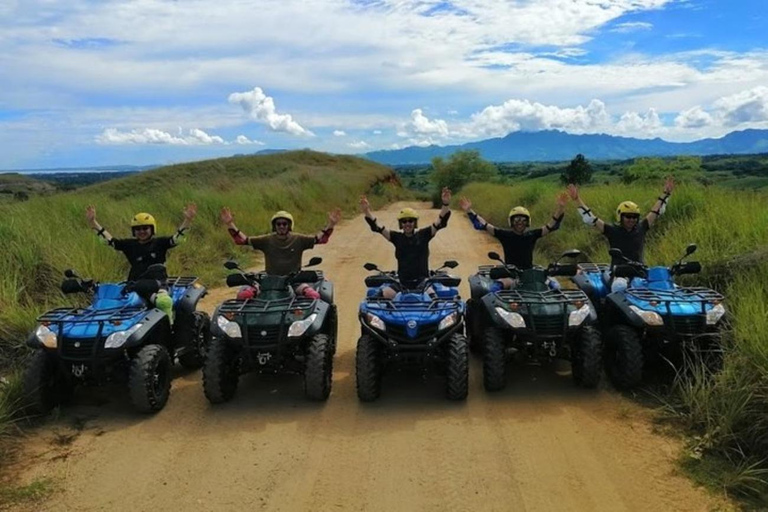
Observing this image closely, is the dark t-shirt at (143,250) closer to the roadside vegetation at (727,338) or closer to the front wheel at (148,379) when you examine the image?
the front wheel at (148,379)

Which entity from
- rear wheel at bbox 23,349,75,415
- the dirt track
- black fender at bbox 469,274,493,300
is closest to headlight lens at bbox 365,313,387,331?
the dirt track

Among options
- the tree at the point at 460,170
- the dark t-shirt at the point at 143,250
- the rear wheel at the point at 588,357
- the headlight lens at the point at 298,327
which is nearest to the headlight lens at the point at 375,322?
the headlight lens at the point at 298,327

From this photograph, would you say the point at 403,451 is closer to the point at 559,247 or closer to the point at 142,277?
the point at 142,277

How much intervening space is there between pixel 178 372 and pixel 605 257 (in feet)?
25.1

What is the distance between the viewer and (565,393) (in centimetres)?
636

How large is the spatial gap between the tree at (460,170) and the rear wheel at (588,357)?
132ft

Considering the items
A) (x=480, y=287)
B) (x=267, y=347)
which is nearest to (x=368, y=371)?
(x=267, y=347)

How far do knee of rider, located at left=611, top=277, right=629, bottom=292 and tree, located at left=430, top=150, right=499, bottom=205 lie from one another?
39.1m

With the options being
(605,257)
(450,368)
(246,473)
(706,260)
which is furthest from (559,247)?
(246,473)

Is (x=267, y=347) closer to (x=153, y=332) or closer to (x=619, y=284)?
(x=153, y=332)

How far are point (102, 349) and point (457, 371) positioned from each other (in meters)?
3.30

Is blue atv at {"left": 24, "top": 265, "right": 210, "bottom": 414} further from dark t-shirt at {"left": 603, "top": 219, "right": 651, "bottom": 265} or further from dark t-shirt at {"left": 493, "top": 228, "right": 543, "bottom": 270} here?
dark t-shirt at {"left": 603, "top": 219, "right": 651, "bottom": 265}

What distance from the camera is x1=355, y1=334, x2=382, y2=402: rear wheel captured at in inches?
243

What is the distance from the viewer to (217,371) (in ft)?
20.1
